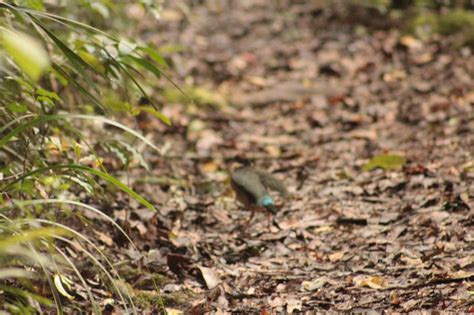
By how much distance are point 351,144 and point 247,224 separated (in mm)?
1616

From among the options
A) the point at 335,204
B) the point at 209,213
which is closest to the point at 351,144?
the point at 335,204

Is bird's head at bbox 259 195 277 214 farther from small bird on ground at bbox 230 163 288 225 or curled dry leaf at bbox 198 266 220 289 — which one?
curled dry leaf at bbox 198 266 220 289

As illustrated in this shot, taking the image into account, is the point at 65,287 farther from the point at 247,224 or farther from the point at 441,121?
the point at 441,121

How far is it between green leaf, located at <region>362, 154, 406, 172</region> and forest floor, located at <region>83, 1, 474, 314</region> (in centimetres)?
3

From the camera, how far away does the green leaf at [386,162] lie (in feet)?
13.8

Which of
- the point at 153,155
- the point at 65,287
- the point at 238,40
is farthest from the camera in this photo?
the point at 238,40

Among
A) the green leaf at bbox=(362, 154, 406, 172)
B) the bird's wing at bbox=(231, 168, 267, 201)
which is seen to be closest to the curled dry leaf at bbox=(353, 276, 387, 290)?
the bird's wing at bbox=(231, 168, 267, 201)

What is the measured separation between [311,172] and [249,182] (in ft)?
3.50

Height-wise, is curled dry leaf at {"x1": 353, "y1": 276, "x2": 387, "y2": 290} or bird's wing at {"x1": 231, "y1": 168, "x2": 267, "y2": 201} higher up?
bird's wing at {"x1": 231, "y1": 168, "x2": 267, "y2": 201}

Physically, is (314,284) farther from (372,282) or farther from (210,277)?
(210,277)

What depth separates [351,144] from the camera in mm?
4945

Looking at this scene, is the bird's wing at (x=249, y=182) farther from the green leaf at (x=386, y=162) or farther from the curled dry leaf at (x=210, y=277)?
the green leaf at (x=386, y=162)

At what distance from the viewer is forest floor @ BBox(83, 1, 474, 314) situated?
2.78 metres

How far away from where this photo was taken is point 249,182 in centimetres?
346
